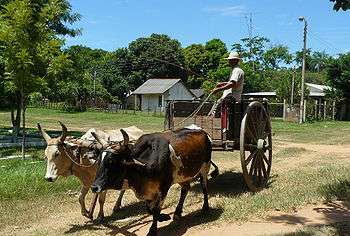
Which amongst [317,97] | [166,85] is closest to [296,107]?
[317,97]

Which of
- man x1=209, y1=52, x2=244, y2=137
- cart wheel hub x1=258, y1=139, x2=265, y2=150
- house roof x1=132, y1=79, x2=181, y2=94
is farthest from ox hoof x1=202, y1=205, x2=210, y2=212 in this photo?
house roof x1=132, y1=79, x2=181, y2=94

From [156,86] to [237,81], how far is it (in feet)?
170

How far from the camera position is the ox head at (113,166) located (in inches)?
274

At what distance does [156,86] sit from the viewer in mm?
61406

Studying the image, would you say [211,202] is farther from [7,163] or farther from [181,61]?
[181,61]

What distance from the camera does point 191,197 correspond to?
9.94m

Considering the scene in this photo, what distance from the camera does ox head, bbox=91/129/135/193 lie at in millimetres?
6949

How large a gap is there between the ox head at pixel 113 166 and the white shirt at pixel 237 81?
3.42m

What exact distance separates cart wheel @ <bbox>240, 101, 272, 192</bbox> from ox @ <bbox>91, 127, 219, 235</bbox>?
169 centimetres

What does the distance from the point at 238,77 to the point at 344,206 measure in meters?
3.04

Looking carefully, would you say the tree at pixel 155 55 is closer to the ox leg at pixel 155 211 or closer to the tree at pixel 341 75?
the tree at pixel 341 75

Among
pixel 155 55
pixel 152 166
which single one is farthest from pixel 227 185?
pixel 155 55

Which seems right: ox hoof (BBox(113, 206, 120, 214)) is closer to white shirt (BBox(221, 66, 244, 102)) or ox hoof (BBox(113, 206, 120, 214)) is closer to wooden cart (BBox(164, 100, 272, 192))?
wooden cart (BBox(164, 100, 272, 192))

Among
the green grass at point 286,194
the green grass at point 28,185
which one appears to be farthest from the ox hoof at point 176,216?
the green grass at point 28,185
